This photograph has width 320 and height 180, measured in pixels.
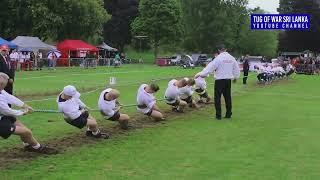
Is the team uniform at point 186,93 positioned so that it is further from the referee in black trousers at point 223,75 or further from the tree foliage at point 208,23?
the tree foliage at point 208,23

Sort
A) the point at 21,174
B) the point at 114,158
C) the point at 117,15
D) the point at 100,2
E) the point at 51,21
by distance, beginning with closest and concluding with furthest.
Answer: the point at 21,174
the point at 114,158
the point at 51,21
the point at 100,2
the point at 117,15

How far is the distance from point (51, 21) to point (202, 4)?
4137 cm

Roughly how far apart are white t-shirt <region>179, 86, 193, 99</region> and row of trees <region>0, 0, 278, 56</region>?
39.5 metres

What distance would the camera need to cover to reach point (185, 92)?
1828cm

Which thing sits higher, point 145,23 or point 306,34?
point 145,23

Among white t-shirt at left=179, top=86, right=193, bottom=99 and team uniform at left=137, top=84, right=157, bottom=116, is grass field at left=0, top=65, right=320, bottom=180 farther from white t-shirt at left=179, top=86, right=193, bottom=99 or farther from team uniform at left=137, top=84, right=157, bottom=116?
white t-shirt at left=179, top=86, right=193, bottom=99

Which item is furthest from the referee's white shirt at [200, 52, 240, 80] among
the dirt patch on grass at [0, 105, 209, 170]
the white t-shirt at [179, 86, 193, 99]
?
the dirt patch on grass at [0, 105, 209, 170]

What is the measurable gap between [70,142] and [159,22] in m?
76.8

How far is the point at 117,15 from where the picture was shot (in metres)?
97.3

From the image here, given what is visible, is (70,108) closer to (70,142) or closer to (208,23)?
(70,142)

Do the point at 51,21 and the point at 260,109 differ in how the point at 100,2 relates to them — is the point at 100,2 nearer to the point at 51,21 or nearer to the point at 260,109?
the point at 51,21

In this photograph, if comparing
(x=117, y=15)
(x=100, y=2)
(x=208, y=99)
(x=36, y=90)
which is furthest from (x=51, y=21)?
(x=208, y=99)

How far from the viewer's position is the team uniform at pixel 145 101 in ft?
48.8

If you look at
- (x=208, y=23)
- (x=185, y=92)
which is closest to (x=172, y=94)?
(x=185, y=92)
